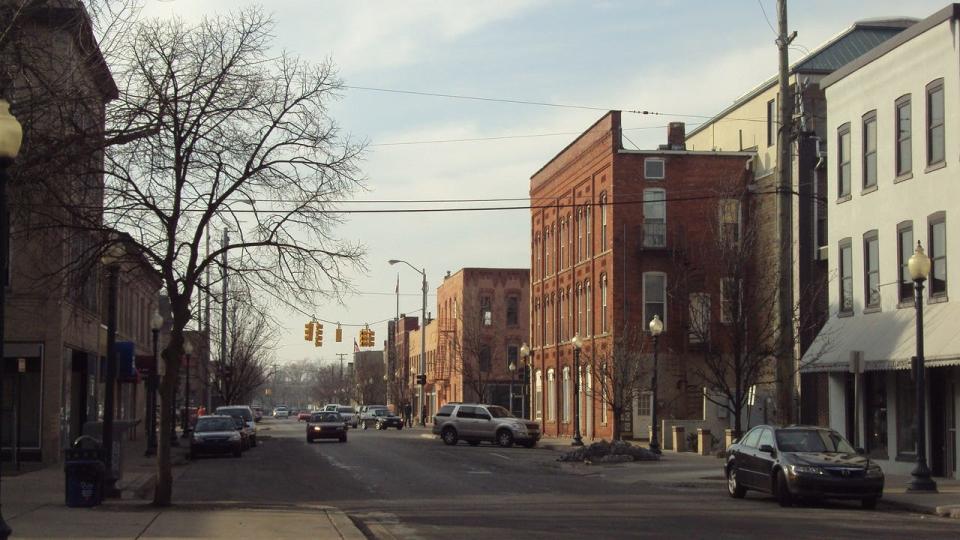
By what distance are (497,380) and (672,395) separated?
36336 mm

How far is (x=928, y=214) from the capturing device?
91.2 ft

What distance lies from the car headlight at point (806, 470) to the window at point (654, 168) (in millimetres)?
32700

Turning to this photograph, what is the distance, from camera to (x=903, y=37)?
28984 millimetres

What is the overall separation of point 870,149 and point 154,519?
69.3 ft

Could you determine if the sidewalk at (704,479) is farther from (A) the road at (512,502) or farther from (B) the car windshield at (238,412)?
(B) the car windshield at (238,412)

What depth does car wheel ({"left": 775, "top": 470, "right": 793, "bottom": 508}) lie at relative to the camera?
21.6 metres

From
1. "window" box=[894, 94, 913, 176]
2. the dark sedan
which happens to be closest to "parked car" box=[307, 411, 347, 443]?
the dark sedan

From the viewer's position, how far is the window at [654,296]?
174 ft

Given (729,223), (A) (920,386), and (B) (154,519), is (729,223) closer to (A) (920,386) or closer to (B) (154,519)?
(A) (920,386)

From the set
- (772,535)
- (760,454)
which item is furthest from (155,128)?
(760,454)

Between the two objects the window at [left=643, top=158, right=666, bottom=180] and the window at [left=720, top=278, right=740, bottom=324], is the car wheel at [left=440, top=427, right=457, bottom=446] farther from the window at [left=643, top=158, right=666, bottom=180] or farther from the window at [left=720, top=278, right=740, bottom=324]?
the window at [left=720, top=278, right=740, bottom=324]

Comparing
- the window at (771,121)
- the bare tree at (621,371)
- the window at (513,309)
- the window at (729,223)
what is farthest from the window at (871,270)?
the window at (513,309)

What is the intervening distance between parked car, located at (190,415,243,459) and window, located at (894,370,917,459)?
71.8 ft

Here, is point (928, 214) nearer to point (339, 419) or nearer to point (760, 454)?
point (760, 454)
